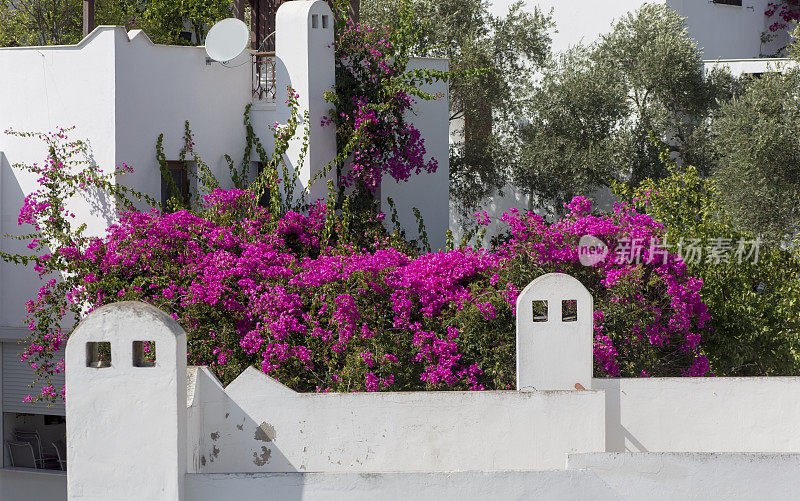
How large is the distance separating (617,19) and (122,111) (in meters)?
12.0

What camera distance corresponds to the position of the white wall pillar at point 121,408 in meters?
7.23

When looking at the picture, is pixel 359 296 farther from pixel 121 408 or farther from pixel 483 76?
pixel 483 76

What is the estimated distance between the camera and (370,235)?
15078 millimetres

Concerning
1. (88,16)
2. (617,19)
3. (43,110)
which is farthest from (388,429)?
(617,19)

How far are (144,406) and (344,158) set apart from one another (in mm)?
8627

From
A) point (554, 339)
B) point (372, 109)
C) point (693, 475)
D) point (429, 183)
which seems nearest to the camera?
point (693, 475)

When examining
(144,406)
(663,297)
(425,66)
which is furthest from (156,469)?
(425,66)

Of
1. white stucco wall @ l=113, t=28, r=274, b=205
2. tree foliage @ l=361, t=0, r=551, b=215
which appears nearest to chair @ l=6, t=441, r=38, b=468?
white stucco wall @ l=113, t=28, r=274, b=205

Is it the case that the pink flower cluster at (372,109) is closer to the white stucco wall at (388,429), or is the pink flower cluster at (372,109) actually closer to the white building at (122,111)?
the white building at (122,111)

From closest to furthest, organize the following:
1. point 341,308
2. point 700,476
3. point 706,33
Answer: point 700,476 → point 341,308 → point 706,33

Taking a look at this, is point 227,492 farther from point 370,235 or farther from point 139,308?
point 370,235

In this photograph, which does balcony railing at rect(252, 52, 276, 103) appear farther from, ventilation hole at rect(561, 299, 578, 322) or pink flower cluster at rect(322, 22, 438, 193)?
ventilation hole at rect(561, 299, 578, 322)

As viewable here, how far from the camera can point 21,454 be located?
48.9 ft

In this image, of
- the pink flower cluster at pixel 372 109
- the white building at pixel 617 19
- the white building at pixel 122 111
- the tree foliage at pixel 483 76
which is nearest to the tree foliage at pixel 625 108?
the tree foliage at pixel 483 76
